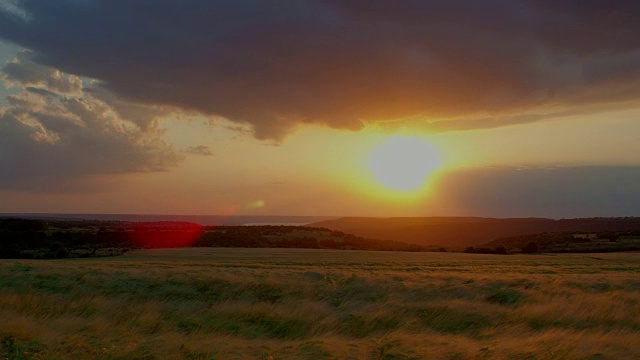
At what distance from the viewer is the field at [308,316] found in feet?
27.4

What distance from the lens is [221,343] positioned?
29.3 ft

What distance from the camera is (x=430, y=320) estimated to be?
40.7 ft

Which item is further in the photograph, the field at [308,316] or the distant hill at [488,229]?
the distant hill at [488,229]

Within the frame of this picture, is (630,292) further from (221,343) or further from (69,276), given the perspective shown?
(69,276)

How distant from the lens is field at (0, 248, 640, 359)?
8.34 meters

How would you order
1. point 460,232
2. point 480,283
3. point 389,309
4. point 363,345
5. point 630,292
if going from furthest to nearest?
1. point 460,232
2. point 480,283
3. point 630,292
4. point 389,309
5. point 363,345

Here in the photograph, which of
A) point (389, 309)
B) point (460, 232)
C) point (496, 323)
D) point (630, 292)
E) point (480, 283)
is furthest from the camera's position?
point (460, 232)

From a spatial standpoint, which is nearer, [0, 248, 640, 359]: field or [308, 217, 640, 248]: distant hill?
[0, 248, 640, 359]: field

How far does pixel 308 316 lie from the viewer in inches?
484

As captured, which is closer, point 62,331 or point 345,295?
point 62,331

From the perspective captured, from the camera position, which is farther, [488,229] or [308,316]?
[488,229]

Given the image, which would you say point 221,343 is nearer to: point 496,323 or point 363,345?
point 363,345

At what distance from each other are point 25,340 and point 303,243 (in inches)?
2223

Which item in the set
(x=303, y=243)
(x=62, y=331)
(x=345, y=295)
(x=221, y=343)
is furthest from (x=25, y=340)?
(x=303, y=243)
